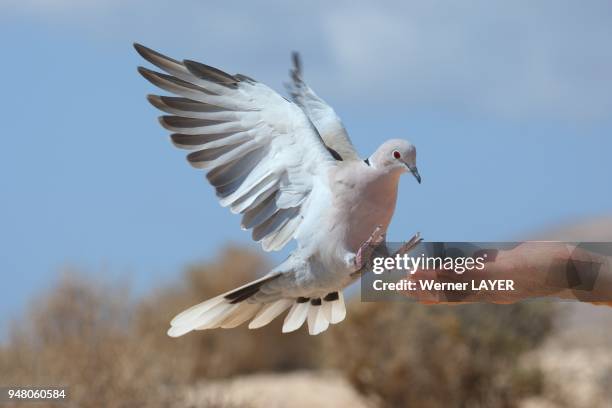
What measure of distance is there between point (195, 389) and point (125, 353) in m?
0.89

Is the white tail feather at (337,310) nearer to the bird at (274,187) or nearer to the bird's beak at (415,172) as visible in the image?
the bird at (274,187)

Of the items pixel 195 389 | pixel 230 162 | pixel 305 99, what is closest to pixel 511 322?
pixel 195 389

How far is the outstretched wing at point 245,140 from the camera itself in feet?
13.2

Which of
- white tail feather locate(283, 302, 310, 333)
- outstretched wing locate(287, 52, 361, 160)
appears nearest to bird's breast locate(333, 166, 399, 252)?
outstretched wing locate(287, 52, 361, 160)

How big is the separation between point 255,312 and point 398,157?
3.60 feet

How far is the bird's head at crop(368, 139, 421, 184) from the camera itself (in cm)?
359

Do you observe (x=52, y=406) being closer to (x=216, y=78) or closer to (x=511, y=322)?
(x=216, y=78)

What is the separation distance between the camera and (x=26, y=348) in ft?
30.3

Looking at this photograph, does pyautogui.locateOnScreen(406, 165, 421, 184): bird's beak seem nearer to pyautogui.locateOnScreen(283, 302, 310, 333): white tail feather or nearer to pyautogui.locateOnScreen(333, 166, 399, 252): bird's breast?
pyautogui.locateOnScreen(333, 166, 399, 252): bird's breast

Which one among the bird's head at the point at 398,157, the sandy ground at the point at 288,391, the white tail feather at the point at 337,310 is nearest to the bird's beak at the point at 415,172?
the bird's head at the point at 398,157

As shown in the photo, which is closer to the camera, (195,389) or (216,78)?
(216,78)

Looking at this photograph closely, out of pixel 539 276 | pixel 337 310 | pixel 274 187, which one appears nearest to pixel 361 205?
pixel 274 187

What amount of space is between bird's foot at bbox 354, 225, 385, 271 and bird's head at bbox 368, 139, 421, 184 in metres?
0.25

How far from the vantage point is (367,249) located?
364cm
